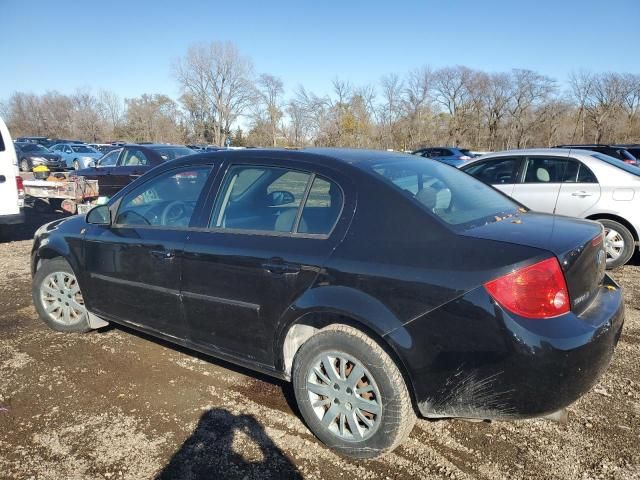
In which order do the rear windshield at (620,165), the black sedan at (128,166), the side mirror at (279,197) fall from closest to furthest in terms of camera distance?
the side mirror at (279,197), the rear windshield at (620,165), the black sedan at (128,166)

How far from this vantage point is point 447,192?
297cm

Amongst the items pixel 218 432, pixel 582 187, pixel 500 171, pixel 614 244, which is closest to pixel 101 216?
A: pixel 218 432

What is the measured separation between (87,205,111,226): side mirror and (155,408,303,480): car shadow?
5.81ft

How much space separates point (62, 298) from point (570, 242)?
4061mm

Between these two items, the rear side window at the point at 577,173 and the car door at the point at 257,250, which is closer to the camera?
the car door at the point at 257,250

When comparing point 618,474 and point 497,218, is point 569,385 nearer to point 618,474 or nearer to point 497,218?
point 618,474

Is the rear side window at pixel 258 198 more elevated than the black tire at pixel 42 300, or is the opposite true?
the rear side window at pixel 258 198

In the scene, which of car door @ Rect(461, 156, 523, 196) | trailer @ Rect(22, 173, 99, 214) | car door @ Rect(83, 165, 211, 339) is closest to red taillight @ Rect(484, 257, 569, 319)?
car door @ Rect(83, 165, 211, 339)

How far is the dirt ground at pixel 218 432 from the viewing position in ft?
8.30

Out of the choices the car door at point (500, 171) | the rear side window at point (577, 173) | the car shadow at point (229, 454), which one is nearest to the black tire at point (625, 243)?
the rear side window at point (577, 173)

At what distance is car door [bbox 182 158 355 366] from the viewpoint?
2.71 meters

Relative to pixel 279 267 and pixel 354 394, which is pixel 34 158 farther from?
pixel 354 394

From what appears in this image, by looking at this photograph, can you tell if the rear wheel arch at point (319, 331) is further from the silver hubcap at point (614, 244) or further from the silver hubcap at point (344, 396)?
the silver hubcap at point (614, 244)

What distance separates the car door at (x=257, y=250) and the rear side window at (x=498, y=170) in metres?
4.76
